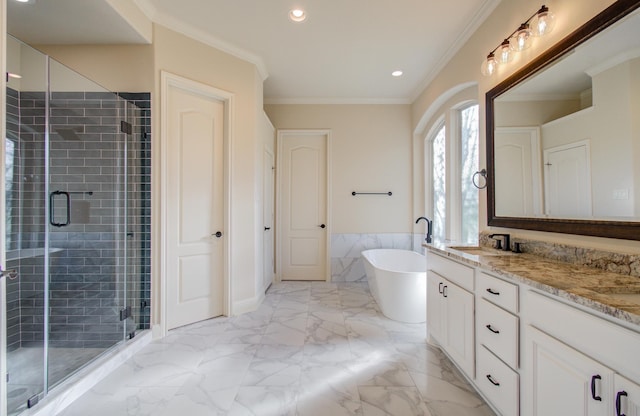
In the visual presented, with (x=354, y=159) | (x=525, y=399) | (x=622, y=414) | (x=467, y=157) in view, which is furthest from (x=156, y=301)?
(x=467, y=157)

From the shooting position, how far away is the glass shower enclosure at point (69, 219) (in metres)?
1.80

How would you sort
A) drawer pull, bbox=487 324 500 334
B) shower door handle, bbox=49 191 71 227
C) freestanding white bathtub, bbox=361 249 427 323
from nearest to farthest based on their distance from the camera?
1. drawer pull, bbox=487 324 500 334
2. shower door handle, bbox=49 191 71 227
3. freestanding white bathtub, bbox=361 249 427 323

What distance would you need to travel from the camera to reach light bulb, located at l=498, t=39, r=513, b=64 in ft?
5.92

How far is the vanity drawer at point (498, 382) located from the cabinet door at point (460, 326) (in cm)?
8

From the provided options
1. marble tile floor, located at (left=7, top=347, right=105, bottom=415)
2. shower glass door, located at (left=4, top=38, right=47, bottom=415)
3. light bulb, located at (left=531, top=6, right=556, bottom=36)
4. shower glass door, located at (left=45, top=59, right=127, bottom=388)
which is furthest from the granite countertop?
shower glass door, located at (left=4, top=38, right=47, bottom=415)

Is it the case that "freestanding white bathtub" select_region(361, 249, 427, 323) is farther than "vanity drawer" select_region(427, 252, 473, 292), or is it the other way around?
"freestanding white bathtub" select_region(361, 249, 427, 323)

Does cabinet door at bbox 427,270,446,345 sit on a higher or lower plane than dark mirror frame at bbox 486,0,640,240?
lower

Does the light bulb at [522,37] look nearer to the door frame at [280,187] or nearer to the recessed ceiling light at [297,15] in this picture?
the recessed ceiling light at [297,15]

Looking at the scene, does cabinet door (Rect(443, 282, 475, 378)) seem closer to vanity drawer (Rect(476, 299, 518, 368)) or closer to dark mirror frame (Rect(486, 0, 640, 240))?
vanity drawer (Rect(476, 299, 518, 368))

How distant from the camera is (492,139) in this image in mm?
2029

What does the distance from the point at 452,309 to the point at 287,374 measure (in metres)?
1.23

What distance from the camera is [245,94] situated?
2848mm

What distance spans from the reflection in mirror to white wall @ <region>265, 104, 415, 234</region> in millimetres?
2107

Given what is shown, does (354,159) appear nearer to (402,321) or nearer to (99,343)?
(402,321)
